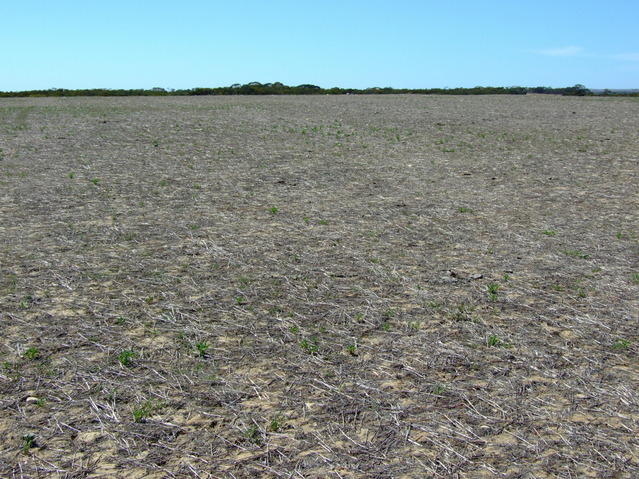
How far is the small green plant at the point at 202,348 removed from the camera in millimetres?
6695

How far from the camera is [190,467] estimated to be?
482 centimetres

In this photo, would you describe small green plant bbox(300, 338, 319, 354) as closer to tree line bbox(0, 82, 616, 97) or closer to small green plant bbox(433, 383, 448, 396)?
small green plant bbox(433, 383, 448, 396)

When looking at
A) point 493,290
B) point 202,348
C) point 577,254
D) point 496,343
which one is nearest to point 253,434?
point 202,348

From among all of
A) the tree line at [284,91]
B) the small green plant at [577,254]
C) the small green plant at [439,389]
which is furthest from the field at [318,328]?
the tree line at [284,91]

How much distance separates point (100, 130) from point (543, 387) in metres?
29.5

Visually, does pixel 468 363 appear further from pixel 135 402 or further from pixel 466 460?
pixel 135 402

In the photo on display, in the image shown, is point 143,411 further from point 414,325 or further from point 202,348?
point 414,325

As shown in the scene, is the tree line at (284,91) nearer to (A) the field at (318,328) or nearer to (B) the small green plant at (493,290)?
(A) the field at (318,328)

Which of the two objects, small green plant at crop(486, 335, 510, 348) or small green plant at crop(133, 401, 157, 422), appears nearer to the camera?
small green plant at crop(133, 401, 157, 422)

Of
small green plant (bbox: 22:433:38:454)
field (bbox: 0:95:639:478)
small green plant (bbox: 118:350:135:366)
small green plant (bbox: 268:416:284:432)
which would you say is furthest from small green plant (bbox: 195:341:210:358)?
small green plant (bbox: 22:433:38:454)

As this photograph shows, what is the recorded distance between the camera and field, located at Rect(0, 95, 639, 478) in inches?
200

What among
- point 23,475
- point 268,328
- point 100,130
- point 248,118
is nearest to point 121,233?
point 268,328

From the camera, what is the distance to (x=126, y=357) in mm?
6504

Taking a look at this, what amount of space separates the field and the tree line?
60.1 meters
